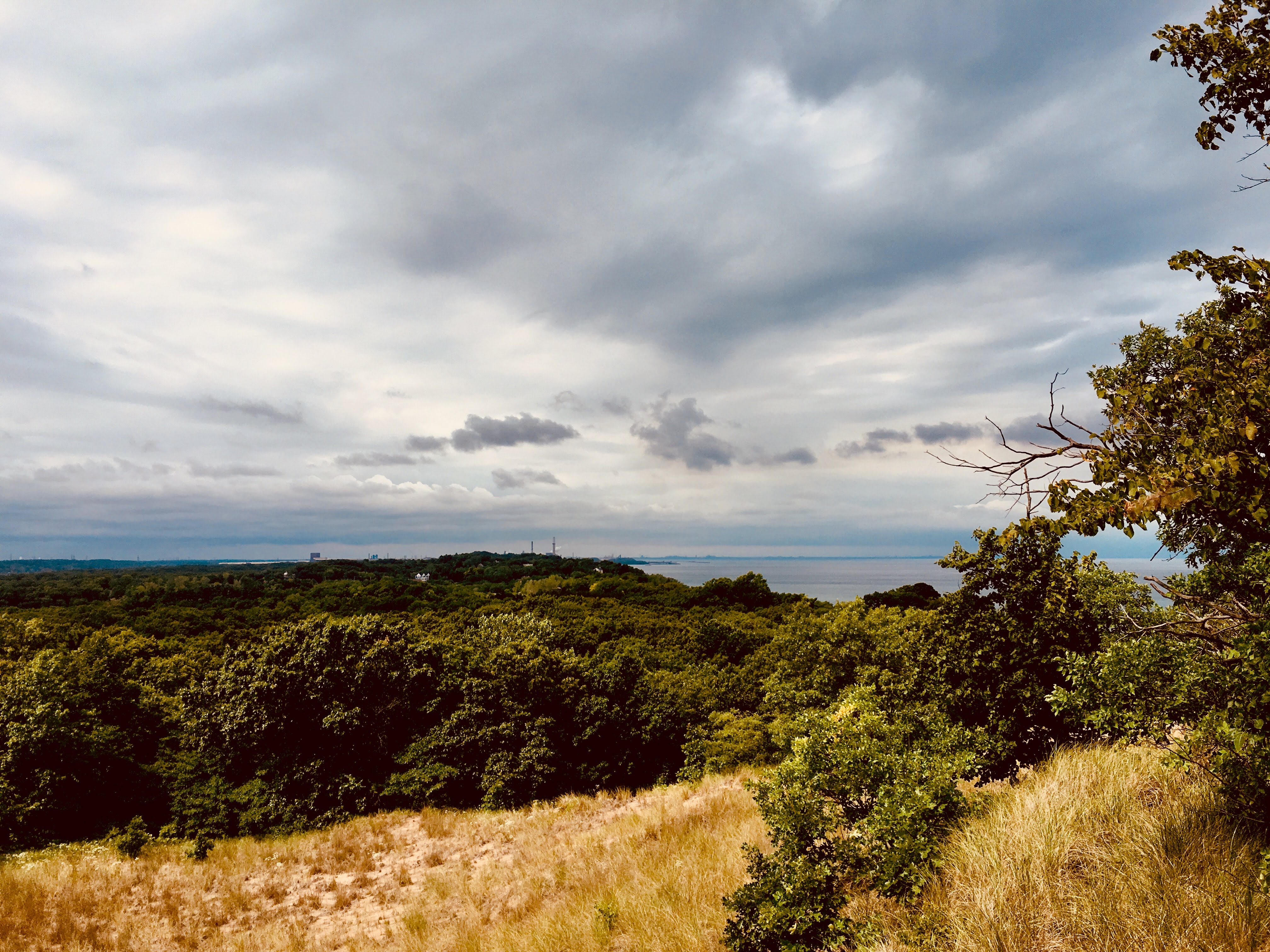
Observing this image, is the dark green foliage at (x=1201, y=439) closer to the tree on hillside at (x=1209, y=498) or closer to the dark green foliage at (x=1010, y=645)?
the tree on hillside at (x=1209, y=498)

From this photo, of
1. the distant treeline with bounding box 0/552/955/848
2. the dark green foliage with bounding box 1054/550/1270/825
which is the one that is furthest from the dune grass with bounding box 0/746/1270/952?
the distant treeline with bounding box 0/552/955/848

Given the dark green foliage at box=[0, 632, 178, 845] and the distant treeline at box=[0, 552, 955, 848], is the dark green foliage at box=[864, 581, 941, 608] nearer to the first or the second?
the distant treeline at box=[0, 552, 955, 848]

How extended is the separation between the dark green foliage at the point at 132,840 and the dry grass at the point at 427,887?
362mm

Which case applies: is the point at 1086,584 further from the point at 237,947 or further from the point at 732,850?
the point at 237,947

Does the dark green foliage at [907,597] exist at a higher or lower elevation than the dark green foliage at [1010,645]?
lower

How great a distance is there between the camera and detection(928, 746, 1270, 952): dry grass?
538cm

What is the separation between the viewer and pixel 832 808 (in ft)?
25.8

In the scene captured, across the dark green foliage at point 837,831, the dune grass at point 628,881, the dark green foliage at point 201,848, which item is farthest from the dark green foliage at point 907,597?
the dark green foliage at point 201,848

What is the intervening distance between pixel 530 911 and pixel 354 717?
17.6 m

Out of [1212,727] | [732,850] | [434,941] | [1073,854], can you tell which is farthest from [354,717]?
[1212,727]

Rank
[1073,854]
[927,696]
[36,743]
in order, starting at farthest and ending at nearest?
[36,743] < [927,696] < [1073,854]

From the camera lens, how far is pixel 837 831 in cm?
866

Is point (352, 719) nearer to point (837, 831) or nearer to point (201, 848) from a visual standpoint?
point (201, 848)

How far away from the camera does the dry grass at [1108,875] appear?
5.38 meters
